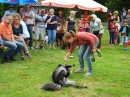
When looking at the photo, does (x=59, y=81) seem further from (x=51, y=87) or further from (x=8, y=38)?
(x=8, y=38)

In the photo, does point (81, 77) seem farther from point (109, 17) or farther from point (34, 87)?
point (109, 17)

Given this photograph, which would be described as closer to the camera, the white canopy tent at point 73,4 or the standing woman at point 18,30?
the standing woman at point 18,30

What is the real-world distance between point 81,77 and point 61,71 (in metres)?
1.06

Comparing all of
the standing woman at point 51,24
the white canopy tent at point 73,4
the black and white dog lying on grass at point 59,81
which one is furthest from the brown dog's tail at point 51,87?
the white canopy tent at point 73,4

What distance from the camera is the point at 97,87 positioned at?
20.9ft

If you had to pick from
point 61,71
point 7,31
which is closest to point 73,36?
point 61,71

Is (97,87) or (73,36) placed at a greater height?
(73,36)

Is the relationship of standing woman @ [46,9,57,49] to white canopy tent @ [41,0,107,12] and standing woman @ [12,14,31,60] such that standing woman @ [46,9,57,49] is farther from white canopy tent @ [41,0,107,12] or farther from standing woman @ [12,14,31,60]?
standing woman @ [12,14,31,60]

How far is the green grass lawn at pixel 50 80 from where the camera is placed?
5.86 meters

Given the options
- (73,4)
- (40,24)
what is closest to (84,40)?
(40,24)

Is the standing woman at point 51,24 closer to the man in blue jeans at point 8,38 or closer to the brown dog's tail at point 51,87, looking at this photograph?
the man in blue jeans at point 8,38

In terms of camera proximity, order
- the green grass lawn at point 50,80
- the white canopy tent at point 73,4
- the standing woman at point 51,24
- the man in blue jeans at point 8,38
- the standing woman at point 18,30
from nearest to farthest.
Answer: the green grass lawn at point 50,80 → the man in blue jeans at point 8,38 → the standing woman at point 18,30 → the standing woman at point 51,24 → the white canopy tent at point 73,4

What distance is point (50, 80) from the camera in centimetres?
685

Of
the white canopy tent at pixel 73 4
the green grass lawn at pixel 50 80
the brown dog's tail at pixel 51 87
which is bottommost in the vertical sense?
the green grass lawn at pixel 50 80
